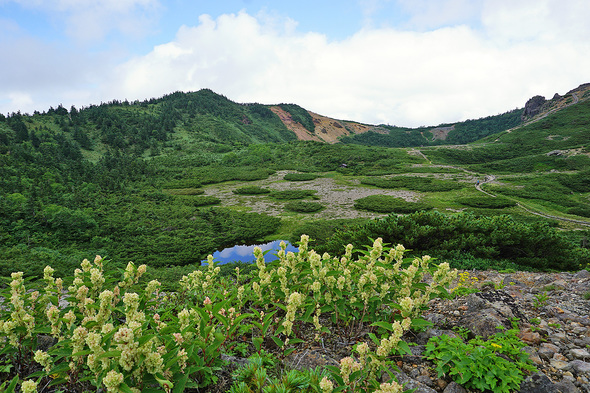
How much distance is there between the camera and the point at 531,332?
140 inches

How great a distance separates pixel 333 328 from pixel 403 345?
63.4 inches

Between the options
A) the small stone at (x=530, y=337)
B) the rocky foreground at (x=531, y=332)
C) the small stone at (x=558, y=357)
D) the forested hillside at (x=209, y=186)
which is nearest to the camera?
the rocky foreground at (x=531, y=332)

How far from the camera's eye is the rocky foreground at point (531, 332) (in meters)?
2.88

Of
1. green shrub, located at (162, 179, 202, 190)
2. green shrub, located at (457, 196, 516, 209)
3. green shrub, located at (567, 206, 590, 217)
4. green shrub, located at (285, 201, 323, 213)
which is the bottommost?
green shrub, located at (567, 206, 590, 217)

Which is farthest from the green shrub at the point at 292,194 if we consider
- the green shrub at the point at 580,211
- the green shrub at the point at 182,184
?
the green shrub at the point at 580,211

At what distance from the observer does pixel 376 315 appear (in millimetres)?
3473

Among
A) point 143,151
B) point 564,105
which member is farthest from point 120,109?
point 564,105

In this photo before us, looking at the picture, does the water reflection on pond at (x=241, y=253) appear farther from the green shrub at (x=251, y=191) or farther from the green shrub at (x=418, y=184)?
the green shrub at (x=418, y=184)

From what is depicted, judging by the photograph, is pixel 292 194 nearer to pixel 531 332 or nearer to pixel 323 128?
pixel 531 332

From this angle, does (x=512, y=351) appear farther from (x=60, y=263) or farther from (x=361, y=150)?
(x=361, y=150)

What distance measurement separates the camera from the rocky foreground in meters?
2.88

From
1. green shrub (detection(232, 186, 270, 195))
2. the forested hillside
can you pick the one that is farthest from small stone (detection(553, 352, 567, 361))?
green shrub (detection(232, 186, 270, 195))

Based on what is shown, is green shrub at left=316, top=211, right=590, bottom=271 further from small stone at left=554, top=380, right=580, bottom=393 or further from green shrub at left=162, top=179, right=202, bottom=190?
green shrub at left=162, top=179, right=202, bottom=190

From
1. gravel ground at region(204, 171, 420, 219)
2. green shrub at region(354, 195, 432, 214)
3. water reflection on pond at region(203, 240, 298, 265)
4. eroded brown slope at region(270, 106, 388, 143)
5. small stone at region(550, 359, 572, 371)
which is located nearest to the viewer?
small stone at region(550, 359, 572, 371)
